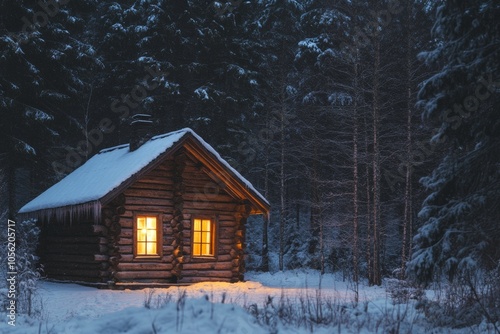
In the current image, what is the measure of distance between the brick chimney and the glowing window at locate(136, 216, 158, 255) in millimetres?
3692

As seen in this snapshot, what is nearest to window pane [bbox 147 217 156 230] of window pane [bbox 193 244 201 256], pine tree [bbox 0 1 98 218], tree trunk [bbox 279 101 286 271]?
window pane [bbox 193 244 201 256]

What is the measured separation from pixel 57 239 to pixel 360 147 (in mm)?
14525

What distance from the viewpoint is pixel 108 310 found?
45.1ft

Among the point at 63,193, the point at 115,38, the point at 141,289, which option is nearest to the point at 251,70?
the point at 115,38

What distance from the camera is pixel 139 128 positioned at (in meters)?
22.8

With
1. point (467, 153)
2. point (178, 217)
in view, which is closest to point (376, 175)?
point (178, 217)

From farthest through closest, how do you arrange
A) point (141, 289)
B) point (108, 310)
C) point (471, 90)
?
point (141, 289) → point (108, 310) → point (471, 90)

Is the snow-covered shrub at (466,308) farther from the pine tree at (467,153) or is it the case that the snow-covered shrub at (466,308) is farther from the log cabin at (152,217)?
the log cabin at (152,217)

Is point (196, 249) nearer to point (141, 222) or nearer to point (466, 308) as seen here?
point (141, 222)

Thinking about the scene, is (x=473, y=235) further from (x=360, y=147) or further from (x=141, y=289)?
(x=360, y=147)

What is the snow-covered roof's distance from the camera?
63.2 ft

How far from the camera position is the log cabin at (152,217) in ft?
64.4

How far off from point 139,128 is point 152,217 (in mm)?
4020

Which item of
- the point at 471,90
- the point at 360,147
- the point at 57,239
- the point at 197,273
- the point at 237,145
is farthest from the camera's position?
the point at 237,145
